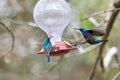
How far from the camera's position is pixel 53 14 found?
2928mm

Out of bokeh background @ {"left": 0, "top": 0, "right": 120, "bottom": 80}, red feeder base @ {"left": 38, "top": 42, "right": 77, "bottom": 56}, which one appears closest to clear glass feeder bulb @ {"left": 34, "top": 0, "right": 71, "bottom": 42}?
red feeder base @ {"left": 38, "top": 42, "right": 77, "bottom": 56}

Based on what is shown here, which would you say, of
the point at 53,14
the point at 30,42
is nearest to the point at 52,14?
the point at 53,14

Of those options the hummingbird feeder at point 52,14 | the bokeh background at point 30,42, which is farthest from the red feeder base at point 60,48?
the bokeh background at point 30,42

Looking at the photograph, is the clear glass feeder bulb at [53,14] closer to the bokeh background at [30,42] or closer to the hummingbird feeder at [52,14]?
the hummingbird feeder at [52,14]

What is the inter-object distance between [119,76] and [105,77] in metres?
3.73

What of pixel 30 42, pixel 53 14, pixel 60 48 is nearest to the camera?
pixel 60 48

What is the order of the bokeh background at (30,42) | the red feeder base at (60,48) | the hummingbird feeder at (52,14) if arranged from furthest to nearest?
the bokeh background at (30,42), the hummingbird feeder at (52,14), the red feeder base at (60,48)

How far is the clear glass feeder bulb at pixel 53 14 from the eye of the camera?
2898mm

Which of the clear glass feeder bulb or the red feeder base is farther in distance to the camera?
the clear glass feeder bulb

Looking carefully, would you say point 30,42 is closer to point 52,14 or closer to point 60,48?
point 52,14

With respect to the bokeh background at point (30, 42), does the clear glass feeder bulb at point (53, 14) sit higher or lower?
higher

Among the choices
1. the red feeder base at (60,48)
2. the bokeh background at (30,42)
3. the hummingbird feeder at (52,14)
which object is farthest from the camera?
Result: the bokeh background at (30,42)

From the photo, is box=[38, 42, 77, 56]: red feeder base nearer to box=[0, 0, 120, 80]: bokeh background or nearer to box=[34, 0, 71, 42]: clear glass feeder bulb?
box=[34, 0, 71, 42]: clear glass feeder bulb

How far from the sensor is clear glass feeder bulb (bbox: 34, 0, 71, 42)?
9.51 feet
